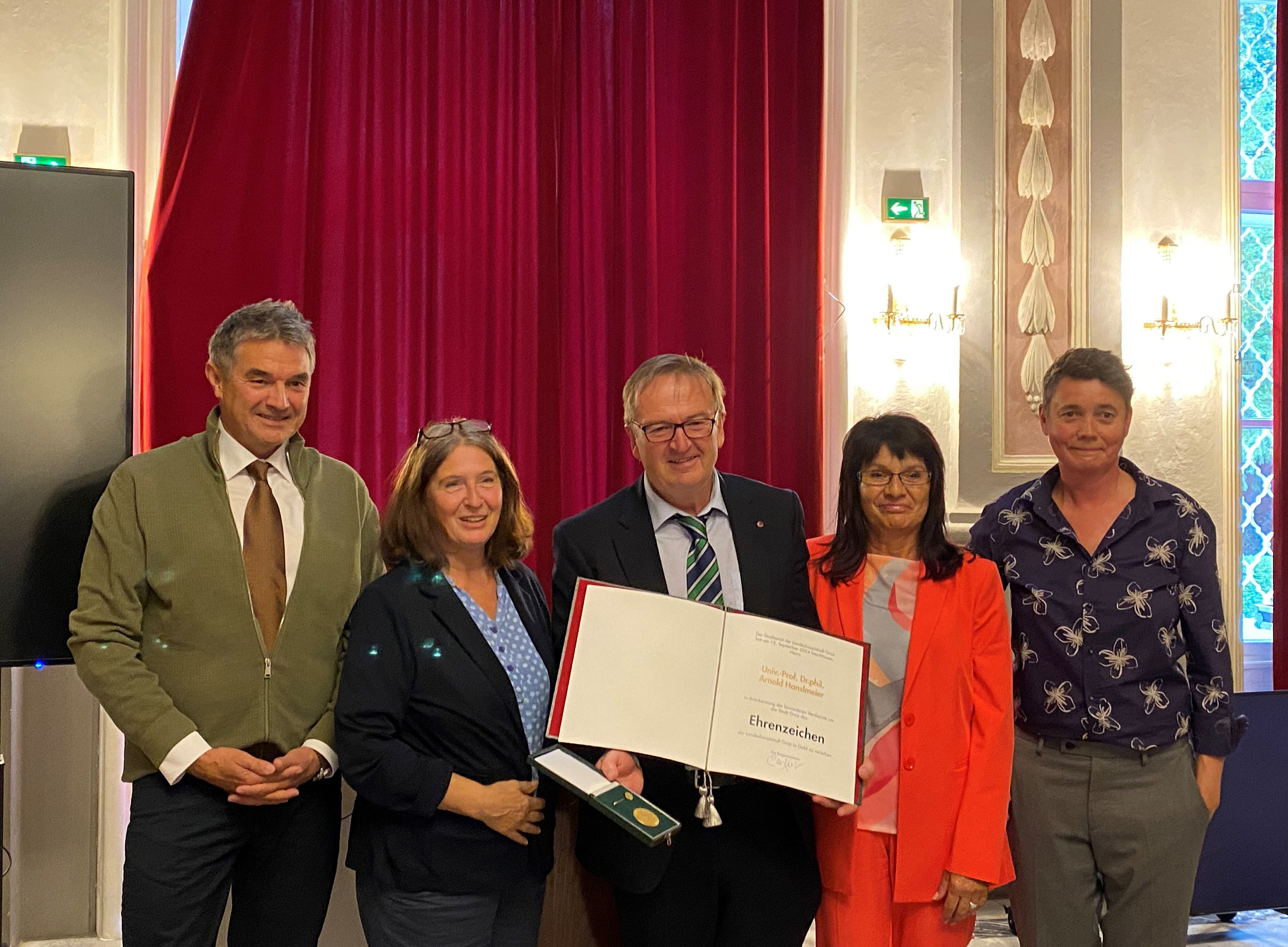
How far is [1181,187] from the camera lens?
4.19 m

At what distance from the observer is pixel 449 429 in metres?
1.94

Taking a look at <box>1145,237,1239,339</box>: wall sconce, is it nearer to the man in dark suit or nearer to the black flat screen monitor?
the man in dark suit

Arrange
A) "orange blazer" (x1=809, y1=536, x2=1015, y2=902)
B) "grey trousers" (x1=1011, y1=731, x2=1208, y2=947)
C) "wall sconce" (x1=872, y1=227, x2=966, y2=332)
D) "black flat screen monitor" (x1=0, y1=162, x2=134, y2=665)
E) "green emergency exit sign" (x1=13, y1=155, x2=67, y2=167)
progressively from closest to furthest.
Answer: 1. "orange blazer" (x1=809, y1=536, x2=1015, y2=902)
2. "grey trousers" (x1=1011, y1=731, x2=1208, y2=947)
3. "black flat screen monitor" (x1=0, y1=162, x2=134, y2=665)
4. "green emergency exit sign" (x1=13, y1=155, x2=67, y2=167)
5. "wall sconce" (x1=872, y1=227, x2=966, y2=332)

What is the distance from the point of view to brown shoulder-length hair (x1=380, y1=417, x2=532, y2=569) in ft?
6.20

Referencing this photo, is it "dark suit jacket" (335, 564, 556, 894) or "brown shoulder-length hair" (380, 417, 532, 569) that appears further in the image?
"brown shoulder-length hair" (380, 417, 532, 569)

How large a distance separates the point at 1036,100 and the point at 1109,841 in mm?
2898

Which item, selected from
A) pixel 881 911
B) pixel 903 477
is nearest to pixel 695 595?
pixel 903 477

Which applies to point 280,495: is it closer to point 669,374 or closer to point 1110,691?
point 669,374

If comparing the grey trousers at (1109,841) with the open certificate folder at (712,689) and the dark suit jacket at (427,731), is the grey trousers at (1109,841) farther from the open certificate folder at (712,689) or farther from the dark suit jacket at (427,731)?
the dark suit jacket at (427,731)

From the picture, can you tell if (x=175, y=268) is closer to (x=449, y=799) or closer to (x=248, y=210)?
(x=248, y=210)

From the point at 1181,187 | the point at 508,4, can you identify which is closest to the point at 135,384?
the point at 508,4

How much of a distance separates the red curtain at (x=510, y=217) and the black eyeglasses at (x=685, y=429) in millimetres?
1903

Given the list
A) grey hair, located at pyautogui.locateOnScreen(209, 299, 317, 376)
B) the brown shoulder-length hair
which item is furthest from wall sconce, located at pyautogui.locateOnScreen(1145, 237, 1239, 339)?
grey hair, located at pyautogui.locateOnScreen(209, 299, 317, 376)

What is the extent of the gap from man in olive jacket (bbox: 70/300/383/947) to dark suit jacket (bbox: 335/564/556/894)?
24 cm
